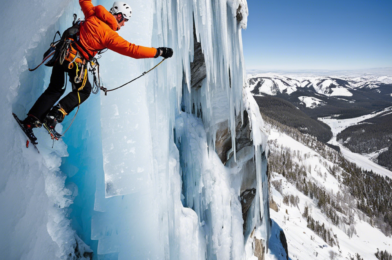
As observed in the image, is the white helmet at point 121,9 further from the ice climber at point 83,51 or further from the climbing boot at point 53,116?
the climbing boot at point 53,116

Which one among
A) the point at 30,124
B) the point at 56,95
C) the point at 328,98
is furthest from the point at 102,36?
the point at 328,98

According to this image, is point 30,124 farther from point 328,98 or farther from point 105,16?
point 328,98

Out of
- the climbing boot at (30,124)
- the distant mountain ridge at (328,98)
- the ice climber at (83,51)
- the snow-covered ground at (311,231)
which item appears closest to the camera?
the climbing boot at (30,124)

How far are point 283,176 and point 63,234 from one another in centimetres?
3385

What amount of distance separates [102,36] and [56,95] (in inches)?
31.0

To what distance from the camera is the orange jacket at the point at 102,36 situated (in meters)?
2.06

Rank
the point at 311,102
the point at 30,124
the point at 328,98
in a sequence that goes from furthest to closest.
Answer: the point at 328,98 < the point at 311,102 < the point at 30,124

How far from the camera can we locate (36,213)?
1554 millimetres

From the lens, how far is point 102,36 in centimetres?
208

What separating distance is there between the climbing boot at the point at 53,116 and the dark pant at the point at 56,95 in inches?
1.5

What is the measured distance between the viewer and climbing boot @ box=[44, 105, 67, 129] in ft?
6.45

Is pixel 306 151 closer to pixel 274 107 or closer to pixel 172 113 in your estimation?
pixel 172 113

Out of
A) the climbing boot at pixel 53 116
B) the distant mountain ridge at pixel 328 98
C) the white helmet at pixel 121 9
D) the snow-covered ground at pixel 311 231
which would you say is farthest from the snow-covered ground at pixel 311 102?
the climbing boot at pixel 53 116

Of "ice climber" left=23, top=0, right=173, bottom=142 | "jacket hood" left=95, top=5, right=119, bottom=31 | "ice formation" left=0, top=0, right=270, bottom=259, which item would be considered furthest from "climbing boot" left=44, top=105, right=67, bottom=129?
"jacket hood" left=95, top=5, right=119, bottom=31
